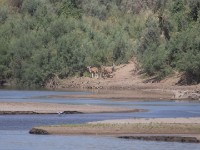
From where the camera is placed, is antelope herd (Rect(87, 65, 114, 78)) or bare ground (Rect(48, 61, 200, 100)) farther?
antelope herd (Rect(87, 65, 114, 78))

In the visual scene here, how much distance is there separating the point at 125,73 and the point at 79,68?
7736 millimetres

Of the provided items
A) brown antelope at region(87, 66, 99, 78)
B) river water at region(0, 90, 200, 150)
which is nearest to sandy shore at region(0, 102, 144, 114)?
river water at region(0, 90, 200, 150)

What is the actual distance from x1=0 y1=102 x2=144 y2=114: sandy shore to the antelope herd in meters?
35.4

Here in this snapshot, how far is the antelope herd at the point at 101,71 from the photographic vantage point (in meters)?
99.3

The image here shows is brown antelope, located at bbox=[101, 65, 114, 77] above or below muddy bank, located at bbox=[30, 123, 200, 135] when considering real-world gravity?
above

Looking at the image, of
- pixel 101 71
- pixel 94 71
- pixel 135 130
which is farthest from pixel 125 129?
pixel 94 71

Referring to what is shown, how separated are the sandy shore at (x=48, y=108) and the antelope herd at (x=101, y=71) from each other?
35416 mm

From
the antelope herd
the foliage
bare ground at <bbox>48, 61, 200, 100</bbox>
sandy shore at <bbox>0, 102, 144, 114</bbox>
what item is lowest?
sandy shore at <bbox>0, 102, 144, 114</bbox>

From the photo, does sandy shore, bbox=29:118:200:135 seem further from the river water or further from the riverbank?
the river water

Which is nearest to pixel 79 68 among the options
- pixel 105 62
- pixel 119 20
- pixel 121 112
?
pixel 105 62

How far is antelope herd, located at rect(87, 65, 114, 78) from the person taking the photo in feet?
326

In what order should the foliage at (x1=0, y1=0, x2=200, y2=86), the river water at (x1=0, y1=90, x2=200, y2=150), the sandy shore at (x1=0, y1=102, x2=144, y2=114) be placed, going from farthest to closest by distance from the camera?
the foliage at (x1=0, y1=0, x2=200, y2=86)
the sandy shore at (x1=0, y1=102, x2=144, y2=114)
the river water at (x1=0, y1=90, x2=200, y2=150)

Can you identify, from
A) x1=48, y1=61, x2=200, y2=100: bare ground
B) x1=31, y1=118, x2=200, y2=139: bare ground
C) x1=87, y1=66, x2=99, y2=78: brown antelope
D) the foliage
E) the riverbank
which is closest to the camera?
the riverbank

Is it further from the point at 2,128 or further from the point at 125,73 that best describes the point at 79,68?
the point at 2,128
